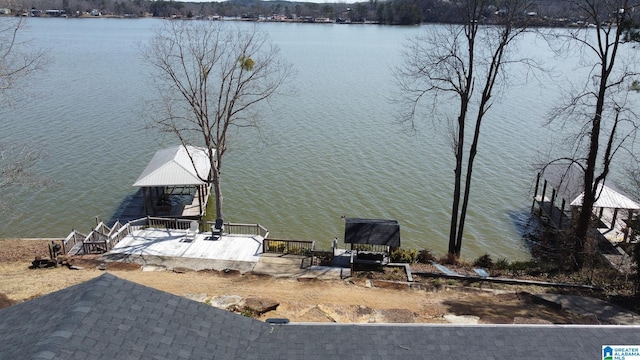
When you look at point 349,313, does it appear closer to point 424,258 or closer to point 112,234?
point 424,258

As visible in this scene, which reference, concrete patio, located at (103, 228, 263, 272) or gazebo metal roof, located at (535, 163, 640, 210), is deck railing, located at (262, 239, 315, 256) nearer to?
concrete patio, located at (103, 228, 263, 272)

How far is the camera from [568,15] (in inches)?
760

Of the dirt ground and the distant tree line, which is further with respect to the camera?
the distant tree line

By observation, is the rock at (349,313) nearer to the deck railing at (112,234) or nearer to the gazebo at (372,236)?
the gazebo at (372,236)

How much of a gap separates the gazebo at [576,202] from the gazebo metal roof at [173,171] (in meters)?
17.4

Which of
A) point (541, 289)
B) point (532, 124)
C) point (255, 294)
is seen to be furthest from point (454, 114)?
point (255, 294)

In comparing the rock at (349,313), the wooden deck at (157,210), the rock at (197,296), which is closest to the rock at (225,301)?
the rock at (197,296)

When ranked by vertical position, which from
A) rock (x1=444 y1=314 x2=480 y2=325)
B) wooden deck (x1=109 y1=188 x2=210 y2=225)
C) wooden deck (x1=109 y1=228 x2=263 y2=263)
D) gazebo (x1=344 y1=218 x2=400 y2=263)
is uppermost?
gazebo (x1=344 y1=218 x2=400 y2=263)

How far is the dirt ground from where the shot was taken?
1395cm

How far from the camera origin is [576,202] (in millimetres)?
23359

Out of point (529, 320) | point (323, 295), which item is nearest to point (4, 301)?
point (323, 295)

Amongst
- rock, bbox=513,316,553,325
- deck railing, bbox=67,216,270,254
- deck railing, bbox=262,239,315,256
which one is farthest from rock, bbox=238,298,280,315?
rock, bbox=513,316,553,325

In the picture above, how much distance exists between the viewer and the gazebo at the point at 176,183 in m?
24.2

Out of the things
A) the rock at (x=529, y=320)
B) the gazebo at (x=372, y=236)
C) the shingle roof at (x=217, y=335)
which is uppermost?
the shingle roof at (x=217, y=335)
